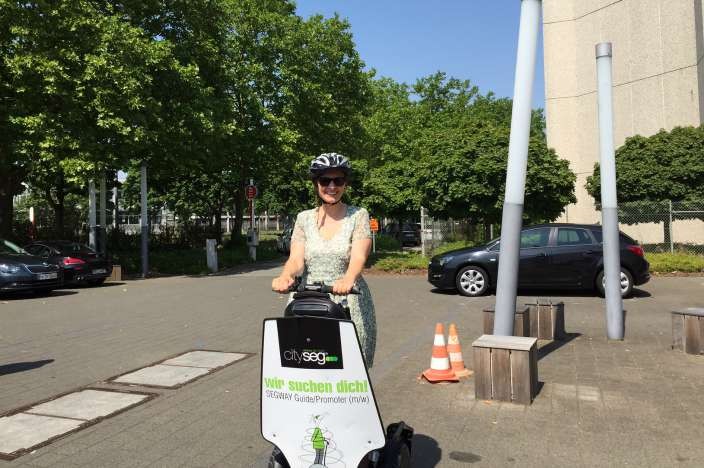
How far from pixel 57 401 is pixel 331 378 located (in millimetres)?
3579

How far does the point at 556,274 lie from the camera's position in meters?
12.2

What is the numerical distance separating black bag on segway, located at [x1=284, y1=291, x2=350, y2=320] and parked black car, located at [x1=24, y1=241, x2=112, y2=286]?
1532 cm

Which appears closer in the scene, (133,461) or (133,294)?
(133,461)

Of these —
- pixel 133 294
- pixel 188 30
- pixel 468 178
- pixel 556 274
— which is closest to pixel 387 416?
pixel 556 274

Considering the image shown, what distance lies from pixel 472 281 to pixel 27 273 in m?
10.4

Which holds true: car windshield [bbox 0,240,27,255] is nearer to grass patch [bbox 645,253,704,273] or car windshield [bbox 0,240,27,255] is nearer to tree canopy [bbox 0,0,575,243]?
tree canopy [bbox 0,0,575,243]

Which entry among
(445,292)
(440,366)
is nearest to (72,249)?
(445,292)

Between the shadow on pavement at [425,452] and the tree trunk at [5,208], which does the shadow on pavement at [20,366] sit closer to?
the shadow on pavement at [425,452]

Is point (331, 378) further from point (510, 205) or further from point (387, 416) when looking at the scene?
point (510, 205)

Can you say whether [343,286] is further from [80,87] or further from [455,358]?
[80,87]

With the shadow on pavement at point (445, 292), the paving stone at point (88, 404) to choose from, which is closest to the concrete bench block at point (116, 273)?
the shadow on pavement at point (445, 292)

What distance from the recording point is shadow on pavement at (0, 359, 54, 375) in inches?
260

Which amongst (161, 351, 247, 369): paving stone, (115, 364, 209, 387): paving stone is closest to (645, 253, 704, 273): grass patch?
(161, 351, 247, 369): paving stone

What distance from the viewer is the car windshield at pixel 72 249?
17.0 meters
